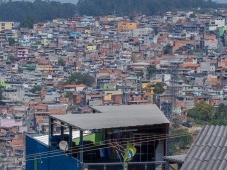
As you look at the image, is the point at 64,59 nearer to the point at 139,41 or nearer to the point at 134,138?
the point at 139,41

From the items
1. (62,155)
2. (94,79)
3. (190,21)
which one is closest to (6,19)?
(190,21)

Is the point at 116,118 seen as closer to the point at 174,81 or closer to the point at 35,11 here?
the point at 174,81

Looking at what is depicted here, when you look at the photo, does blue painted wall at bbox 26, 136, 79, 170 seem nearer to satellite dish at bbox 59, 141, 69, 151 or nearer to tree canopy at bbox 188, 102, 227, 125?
satellite dish at bbox 59, 141, 69, 151

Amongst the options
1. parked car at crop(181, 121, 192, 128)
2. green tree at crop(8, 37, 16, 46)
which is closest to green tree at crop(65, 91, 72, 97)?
parked car at crop(181, 121, 192, 128)

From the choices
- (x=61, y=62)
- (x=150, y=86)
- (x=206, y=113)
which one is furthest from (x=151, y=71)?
(x=206, y=113)

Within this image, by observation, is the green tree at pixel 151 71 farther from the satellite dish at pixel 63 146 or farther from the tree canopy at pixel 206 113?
the satellite dish at pixel 63 146

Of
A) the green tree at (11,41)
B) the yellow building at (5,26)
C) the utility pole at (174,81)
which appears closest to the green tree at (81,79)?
the utility pole at (174,81)

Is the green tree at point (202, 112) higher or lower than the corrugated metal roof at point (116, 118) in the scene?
lower
